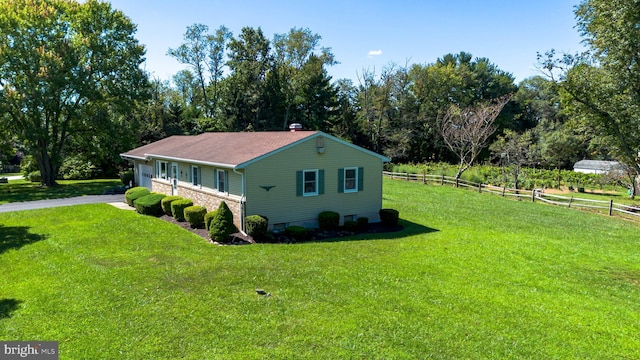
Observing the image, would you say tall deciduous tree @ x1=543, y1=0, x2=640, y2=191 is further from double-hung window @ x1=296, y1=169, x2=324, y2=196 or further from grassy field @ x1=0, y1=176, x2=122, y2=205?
grassy field @ x1=0, y1=176, x2=122, y2=205

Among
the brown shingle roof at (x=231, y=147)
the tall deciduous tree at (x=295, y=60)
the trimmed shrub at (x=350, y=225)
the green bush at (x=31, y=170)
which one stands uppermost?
the tall deciduous tree at (x=295, y=60)

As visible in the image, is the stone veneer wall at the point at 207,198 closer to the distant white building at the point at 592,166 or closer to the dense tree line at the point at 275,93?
the dense tree line at the point at 275,93

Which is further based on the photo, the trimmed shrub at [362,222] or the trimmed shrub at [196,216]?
the trimmed shrub at [362,222]

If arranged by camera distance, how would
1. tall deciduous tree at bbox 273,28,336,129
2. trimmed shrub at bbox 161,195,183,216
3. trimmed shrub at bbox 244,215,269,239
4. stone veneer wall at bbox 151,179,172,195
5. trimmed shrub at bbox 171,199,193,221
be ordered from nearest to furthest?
trimmed shrub at bbox 244,215,269,239 < trimmed shrub at bbox 171,199,193,221 < trimmed shrub at bbox 161,195,183,216 < stone veneer wall at bbox 151,179,172,195 < tall deciduous tree at bbox 273,28,336,129

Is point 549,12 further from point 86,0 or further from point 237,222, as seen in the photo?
point 86,0

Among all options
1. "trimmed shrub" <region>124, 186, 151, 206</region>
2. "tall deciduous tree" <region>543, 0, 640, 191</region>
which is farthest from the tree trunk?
"tall deciduous tree" <region>543, 0, 640, 191</region>

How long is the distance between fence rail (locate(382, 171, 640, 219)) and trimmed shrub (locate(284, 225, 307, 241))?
18.0m

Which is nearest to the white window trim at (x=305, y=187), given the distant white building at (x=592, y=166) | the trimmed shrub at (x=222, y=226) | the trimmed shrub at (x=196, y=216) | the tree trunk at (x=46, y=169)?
the trimmed shrub at (x=222, y=226)

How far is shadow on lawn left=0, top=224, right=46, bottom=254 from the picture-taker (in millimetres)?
13272

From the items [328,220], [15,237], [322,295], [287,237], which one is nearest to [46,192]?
[15,237]

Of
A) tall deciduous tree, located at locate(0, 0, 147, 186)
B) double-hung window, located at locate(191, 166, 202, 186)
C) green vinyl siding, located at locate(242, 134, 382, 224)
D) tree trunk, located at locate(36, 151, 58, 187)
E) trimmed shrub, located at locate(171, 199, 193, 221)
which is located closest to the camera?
green vinyl siding, located at locate(242, 134, 382, 224)

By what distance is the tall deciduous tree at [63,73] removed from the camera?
28516mm

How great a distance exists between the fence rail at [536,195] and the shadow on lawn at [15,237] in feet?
90.1

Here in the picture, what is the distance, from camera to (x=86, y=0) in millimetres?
32250
